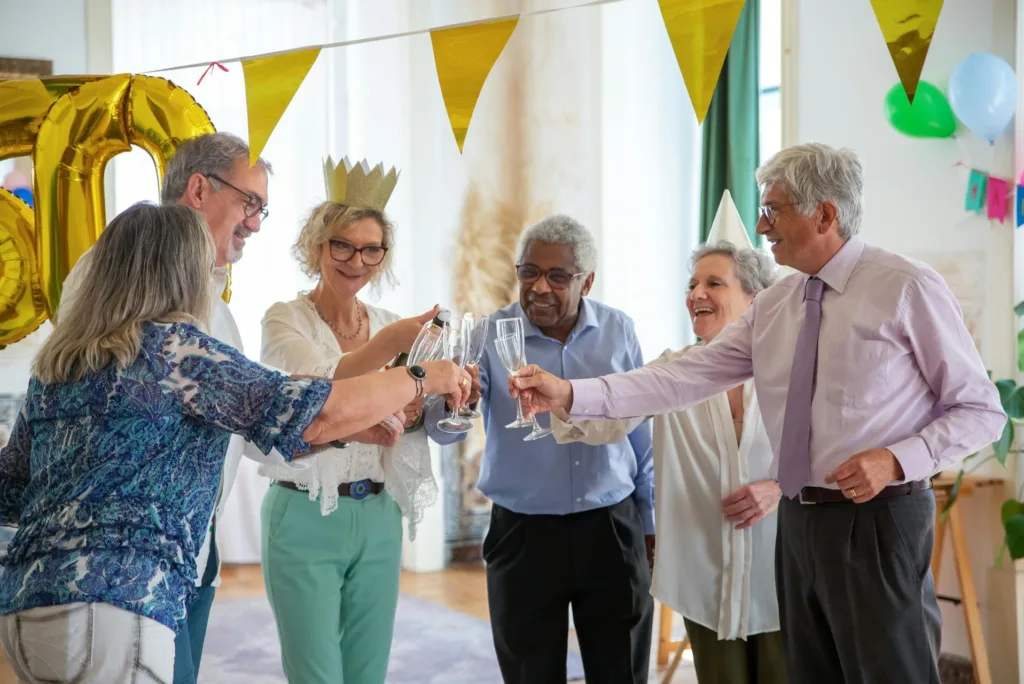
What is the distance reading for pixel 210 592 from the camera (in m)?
2.16

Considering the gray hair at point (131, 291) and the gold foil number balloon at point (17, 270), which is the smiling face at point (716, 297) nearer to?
the gray hair at point (131, 291)

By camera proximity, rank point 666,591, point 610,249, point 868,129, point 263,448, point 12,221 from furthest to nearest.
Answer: point 610,249, point 868,129, point 12,221, point 666,591, point 263,448

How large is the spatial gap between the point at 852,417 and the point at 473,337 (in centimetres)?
81

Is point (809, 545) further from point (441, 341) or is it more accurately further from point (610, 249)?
point (610, 249)

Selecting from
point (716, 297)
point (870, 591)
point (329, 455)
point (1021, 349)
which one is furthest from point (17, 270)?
point (1021, 349)

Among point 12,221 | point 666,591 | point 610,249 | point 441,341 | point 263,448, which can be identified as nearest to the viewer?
point 263,448

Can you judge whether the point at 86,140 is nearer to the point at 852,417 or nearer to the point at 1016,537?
the point at 852,417

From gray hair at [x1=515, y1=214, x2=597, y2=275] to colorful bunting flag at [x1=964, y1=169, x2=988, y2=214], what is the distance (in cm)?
179

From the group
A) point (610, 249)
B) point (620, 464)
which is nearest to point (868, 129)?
point (610, 249)

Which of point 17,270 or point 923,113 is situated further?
point 923,113

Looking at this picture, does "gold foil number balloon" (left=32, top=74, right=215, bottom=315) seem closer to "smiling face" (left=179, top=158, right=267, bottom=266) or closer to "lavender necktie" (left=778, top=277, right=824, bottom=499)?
"smiling face" (left=179, top=158, right=267, bottom=266)

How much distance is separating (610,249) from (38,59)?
335cm

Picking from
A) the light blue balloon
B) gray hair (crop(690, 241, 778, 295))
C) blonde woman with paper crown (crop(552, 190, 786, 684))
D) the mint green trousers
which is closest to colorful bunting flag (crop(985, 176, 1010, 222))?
the light blue balloon

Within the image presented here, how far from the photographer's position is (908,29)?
221cm
